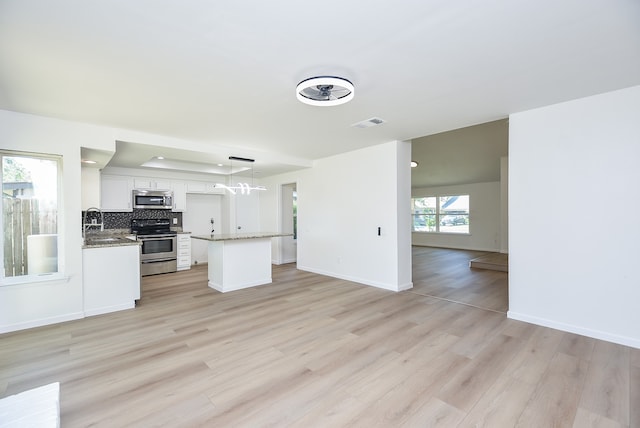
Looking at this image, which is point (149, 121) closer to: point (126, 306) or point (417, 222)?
point (126, 306)

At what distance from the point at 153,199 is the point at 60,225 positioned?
113 inches

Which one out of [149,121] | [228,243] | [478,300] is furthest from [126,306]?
[478,300]

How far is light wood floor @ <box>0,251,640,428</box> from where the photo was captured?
1843 millimetres

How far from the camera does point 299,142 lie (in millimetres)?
4645

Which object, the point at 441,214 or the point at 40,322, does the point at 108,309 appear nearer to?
the point at 40,322

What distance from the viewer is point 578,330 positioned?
9.83 ft

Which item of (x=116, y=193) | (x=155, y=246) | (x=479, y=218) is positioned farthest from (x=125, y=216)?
(x=479, y=218)

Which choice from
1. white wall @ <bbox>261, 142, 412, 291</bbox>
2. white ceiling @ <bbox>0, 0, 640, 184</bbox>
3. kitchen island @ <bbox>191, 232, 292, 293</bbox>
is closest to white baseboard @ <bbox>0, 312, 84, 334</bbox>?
kitchen island @ <bbox>191, 232, 292, 293</bbox>

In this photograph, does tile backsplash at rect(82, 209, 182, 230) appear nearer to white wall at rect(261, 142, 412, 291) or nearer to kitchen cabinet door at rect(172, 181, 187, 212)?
kitchen cabinet door at rect(172, 181, 187, 212)

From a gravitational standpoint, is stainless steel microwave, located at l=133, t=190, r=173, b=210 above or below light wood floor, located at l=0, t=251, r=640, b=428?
above

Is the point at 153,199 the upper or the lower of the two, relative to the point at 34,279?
upper

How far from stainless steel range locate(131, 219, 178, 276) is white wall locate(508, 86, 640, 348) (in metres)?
6.27

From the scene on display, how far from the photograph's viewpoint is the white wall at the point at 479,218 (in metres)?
8.91

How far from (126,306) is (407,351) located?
3644mm
